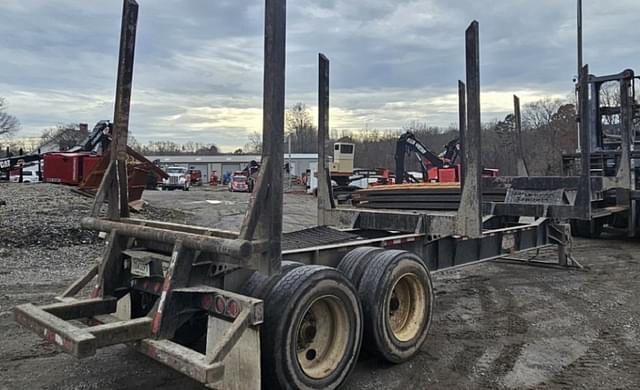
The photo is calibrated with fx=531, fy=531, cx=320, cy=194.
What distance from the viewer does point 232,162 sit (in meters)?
79.8

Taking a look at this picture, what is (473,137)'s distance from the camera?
5414 mm

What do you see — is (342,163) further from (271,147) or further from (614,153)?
(271,147)

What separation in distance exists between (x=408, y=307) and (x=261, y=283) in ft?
5.72

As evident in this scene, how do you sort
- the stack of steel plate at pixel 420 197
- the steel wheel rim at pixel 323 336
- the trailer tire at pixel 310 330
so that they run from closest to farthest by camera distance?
the trailer tire at pixel 310 330 < the steel wheel rim at pixel 323 336 < the stack of steel plate at pixel 420 197

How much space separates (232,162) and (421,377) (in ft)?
253

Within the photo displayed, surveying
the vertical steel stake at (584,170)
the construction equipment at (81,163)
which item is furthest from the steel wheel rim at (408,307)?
the construction equipment at (81,163)

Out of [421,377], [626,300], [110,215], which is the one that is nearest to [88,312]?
[110,215]

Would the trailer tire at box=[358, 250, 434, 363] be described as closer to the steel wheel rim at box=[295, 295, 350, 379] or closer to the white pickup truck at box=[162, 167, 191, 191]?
the steel wheel rim at box=[295, 295, 350, 379]

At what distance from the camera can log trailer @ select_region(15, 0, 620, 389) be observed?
11.1 feet

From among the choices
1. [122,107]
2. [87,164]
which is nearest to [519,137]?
[122,107]

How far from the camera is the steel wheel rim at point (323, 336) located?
152 inches

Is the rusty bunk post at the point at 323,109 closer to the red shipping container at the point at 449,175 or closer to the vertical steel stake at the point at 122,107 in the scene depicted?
the vertical steel stake at the point at 122,107

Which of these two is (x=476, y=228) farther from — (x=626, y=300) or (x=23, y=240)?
(x=23, y=240)

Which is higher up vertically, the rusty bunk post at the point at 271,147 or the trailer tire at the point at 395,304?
the rusty bunk post at the point at 271,147
